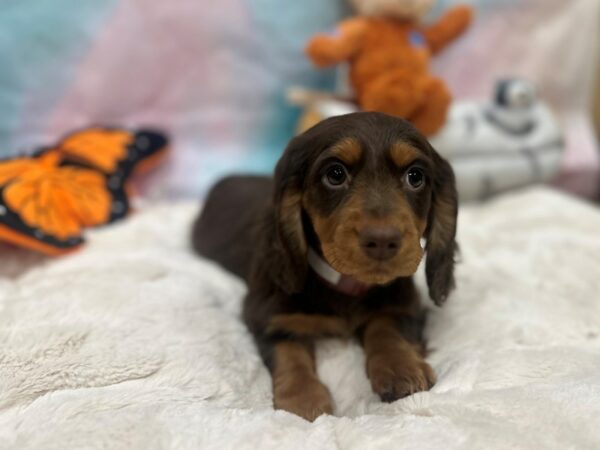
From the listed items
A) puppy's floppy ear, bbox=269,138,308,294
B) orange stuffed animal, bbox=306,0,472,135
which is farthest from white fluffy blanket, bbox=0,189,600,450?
orange stuffed animal, bbox=306,0,472,135

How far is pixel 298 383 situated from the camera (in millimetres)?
1546

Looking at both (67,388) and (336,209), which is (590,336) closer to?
(336,209)

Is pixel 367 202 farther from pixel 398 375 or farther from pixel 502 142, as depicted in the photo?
pixel 502 142

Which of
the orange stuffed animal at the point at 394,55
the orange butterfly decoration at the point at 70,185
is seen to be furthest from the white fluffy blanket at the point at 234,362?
the orange stuffed animal at the point at 394,55

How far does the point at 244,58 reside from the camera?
3.59 metres

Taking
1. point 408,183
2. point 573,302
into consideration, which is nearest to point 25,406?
point 408,183

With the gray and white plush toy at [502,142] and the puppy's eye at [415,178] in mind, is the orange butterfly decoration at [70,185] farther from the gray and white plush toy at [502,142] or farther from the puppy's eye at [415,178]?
the gray and white plush toy at [502,142]

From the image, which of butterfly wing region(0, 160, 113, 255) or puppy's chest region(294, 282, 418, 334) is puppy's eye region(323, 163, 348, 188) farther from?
butterfly wing region(0, 160, 113, 255)

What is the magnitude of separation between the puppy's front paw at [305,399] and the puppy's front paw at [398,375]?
5.5 inches

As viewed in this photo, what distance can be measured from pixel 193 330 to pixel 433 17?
8.78 feet

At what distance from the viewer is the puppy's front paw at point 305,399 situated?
1.45 meters

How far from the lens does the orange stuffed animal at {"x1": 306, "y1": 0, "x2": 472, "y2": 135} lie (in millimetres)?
2832

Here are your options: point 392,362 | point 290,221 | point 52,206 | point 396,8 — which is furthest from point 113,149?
point 392,362

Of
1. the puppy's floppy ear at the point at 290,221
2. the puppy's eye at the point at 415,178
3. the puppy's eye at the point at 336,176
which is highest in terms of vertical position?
the puppy's eye at the point at 415,178
